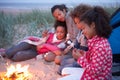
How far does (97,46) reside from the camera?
2928mm

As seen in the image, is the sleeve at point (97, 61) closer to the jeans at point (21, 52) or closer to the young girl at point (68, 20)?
the young girl at point (68, 20)

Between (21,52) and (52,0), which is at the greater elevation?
(52,0)

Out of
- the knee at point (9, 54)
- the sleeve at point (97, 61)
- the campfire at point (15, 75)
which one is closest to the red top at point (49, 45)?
the knee at point (9, 54)

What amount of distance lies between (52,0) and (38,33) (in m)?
0.87

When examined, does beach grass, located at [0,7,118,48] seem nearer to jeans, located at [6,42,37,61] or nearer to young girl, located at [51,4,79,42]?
jeans, located at [6,42,37,61]

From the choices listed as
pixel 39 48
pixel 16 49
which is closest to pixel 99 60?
pixel 39 48

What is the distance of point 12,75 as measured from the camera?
3.51m

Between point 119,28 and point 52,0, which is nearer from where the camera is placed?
point 119,28

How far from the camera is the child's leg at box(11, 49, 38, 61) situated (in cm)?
480

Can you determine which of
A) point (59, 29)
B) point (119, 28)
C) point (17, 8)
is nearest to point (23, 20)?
point (17, 8)

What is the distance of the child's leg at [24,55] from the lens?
480 centimetres

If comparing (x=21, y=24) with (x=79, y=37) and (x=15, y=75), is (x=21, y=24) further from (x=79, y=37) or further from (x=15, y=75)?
(x=15, y=75)

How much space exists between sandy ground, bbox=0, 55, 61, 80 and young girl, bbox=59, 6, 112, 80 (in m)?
1.16

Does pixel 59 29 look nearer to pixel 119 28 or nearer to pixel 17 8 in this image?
pixel 119 28
